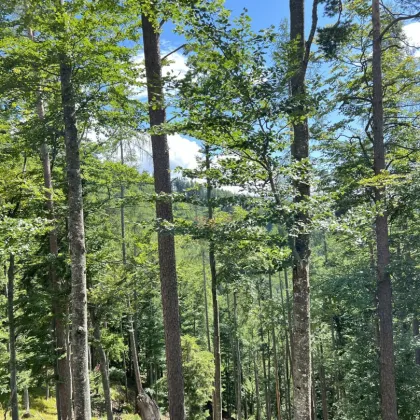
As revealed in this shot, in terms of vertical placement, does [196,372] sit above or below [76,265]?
below

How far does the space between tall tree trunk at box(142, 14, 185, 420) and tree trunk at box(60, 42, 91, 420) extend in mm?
1146

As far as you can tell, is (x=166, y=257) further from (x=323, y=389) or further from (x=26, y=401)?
(x=26, y=401)

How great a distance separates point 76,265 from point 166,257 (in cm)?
134

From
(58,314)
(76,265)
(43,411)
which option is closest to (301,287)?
(76,265)

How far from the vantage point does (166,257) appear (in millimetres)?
5676

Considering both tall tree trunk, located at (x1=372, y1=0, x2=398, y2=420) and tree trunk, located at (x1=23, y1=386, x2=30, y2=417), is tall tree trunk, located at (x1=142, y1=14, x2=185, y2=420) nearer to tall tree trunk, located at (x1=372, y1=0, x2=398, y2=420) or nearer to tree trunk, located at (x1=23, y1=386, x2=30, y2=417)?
tall tree trunk, located at (x1=372, y1=0, x2=398, y2=420)

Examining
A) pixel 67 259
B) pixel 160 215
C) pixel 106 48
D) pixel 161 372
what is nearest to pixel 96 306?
pixel 67 259

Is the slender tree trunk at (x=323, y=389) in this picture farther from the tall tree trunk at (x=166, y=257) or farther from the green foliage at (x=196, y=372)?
the tall tree trunk at (x=166, y=257)

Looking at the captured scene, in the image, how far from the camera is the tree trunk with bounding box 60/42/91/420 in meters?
4.83

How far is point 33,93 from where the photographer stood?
19.2ft

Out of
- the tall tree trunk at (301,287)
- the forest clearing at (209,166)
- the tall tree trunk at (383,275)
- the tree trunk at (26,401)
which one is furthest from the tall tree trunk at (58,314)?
the tree trunk at (26,401)

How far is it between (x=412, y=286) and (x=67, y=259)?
857 cm

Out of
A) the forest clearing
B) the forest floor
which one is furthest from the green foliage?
the forest clearing

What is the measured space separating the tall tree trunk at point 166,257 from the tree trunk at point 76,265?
45.1 inches
